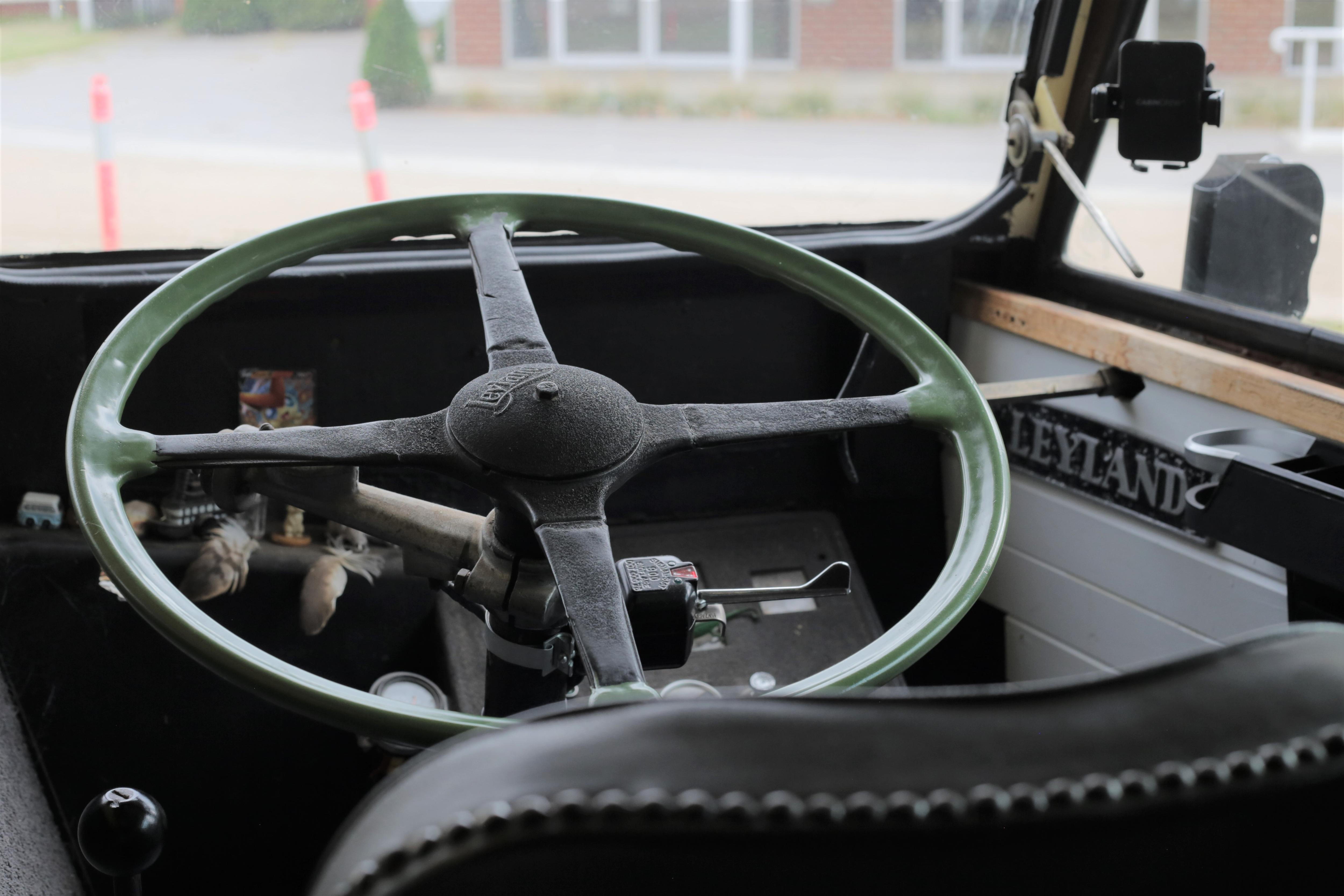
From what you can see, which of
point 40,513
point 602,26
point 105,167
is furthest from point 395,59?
point 40,513

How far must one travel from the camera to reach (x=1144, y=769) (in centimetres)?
43

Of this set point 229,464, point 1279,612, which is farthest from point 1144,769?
point 1279,612

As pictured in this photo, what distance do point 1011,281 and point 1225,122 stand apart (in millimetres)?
482

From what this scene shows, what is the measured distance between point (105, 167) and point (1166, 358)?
5.23ft

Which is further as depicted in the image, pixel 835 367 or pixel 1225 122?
pixel 835 367

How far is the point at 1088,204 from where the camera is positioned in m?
1.85

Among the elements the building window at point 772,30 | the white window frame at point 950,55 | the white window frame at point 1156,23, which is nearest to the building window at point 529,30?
the building window at point 772,30

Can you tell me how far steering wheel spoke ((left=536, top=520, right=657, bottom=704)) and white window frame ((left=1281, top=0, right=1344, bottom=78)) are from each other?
4.40 ft

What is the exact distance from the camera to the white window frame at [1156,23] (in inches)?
69.0

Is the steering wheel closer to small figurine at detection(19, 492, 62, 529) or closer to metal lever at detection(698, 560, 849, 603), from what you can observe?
metal lever at detection(698, 560, 849, 603)

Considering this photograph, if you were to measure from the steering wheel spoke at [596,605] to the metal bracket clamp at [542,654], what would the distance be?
0.05 m

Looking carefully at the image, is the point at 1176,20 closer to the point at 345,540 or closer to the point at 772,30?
the point at 772,30

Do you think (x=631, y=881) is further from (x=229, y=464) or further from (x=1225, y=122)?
(x=1225, y=122)

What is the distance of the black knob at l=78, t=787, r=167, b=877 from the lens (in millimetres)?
1000
